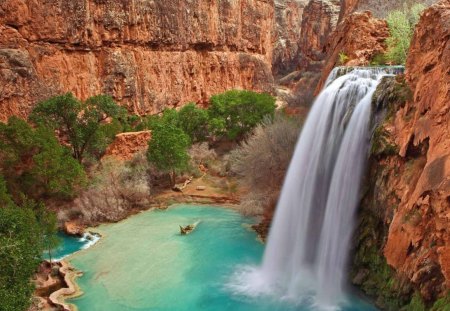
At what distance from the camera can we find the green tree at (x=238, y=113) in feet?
90.4

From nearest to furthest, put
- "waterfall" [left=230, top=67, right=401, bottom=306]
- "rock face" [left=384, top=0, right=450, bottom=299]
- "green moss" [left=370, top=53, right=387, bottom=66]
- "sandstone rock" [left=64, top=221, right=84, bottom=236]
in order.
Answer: "rock face" [left=384, top=0, right=450, bottom=299], "waterfall" [left=230, top=67, right=401, bottom=306], "green moss" [left=370, top=53, right=387, bottom=66], "sandstone rock" [left=64, top=221, right=84, bottom=236]

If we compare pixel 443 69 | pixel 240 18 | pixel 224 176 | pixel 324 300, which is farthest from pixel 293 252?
pixel 240 18

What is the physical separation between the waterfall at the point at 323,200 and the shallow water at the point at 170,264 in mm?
908

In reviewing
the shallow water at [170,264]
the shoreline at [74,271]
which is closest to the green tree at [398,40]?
the shallow water at [170,264]

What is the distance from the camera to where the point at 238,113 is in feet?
92.5

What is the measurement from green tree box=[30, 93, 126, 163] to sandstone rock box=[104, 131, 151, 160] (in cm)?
71

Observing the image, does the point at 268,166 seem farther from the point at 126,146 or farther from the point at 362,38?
the point at 126,146

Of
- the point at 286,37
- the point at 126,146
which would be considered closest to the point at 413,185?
the point at 126,146

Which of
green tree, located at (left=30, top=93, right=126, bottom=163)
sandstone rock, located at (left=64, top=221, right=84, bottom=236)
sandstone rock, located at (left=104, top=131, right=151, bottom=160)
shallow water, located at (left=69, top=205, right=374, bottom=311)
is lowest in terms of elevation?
shallow water, located at (left=69, top=205, right=374, bottom=311)

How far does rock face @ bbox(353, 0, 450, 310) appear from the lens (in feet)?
26.4

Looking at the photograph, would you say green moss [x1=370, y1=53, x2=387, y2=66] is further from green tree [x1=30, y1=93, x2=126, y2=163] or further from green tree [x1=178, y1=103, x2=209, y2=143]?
green tree [x1=30, y1=93, x2=126, y2=163]

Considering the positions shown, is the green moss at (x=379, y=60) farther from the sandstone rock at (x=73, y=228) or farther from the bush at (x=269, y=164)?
the sandstone rock at (x=73, y=228)

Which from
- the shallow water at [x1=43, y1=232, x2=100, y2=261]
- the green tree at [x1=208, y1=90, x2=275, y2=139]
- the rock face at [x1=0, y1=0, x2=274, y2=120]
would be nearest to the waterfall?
the shallow water at [x1=43, y1=232, x2=100, y2=261]

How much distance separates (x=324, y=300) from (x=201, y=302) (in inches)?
143
